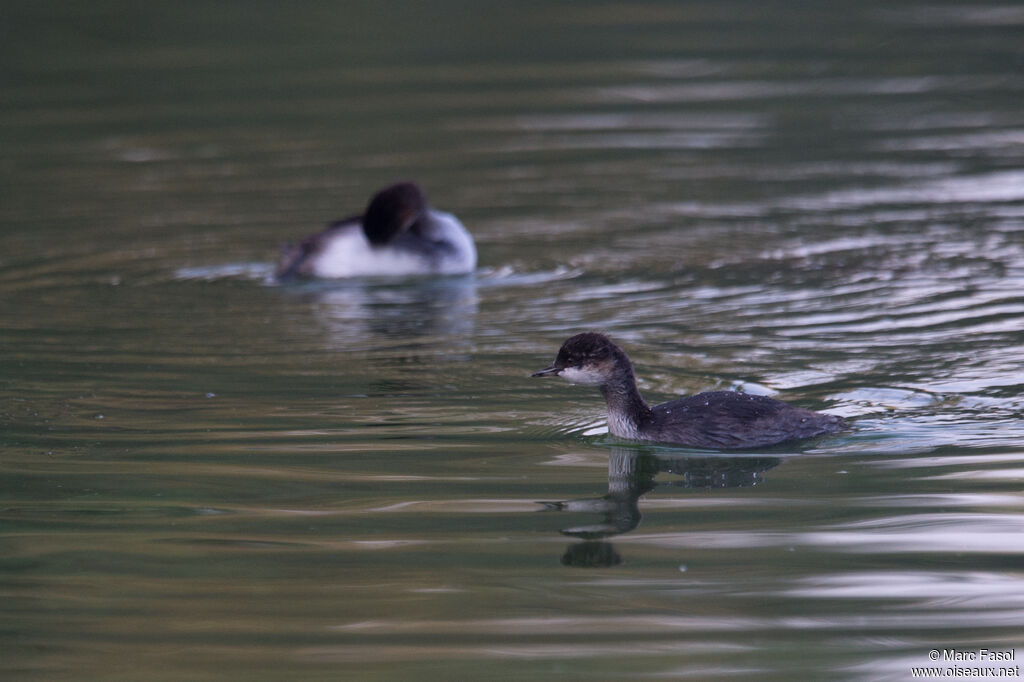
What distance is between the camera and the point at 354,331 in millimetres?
10719

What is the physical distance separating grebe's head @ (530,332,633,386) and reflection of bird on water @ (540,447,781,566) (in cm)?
40

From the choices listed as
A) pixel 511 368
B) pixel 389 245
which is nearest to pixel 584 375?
pixel 511 368

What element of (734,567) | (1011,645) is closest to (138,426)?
(734,567)

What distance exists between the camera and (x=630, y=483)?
7.40 m

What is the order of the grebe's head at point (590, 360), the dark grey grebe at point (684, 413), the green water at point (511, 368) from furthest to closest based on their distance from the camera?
1. the grebe's head at point (590, 360)
2. the dark grey grebe at point (684, 413)
3. the green water at point (511, 368)

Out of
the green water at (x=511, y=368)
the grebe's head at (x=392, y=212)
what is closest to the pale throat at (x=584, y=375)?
the green water at (x=511, y=368)

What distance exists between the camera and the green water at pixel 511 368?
228 inches

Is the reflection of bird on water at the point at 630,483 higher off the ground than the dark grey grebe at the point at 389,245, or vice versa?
the dark grey grebe at the point at 389,245

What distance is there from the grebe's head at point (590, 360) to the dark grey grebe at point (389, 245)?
4470 millimetres

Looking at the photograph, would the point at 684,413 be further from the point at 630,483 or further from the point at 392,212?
the point at 392,212

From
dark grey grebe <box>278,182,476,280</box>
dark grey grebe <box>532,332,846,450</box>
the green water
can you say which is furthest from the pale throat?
dark grey grebe <box>278,182,476,280</box>

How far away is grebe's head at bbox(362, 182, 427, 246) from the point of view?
12477 millimetres

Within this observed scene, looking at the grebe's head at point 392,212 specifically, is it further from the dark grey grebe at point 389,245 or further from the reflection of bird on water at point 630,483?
the reflection of bird on water at point 630,483

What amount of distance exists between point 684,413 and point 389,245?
17.3ft
